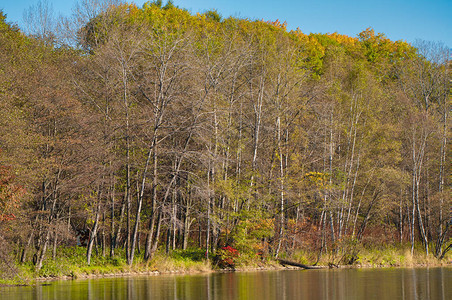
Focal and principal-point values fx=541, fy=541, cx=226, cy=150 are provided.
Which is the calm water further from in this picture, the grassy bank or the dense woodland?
the dense woodland

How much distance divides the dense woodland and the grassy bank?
2.29 ft

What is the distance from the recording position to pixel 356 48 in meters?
56.8

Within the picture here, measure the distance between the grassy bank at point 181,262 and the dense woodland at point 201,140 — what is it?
698mm

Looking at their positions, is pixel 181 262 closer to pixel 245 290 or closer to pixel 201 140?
pixel 201 140

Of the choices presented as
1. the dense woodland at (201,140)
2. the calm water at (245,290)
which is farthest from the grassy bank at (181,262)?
the calm water at (245,290)

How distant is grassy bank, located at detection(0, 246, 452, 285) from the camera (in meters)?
23.9

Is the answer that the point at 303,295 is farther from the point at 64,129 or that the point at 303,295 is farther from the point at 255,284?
the point at 64,129

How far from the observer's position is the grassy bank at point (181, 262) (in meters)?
23.9

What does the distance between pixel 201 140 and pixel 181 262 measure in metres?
6.77

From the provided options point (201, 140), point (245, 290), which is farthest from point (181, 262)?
point (245, 290)

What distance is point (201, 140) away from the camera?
1192 inches

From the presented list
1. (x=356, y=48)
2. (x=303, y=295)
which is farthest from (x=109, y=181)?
(x=356, y=48)

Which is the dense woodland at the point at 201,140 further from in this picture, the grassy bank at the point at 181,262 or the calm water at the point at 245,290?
the calm water at the point at 245,290

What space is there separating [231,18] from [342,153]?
1362 cm
